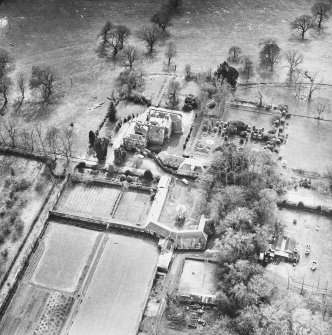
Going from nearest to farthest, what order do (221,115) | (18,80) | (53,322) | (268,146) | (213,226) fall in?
1. (53,322)
2. (213,226)
3. (268,146)
4. (221,115)
5. (18,80)

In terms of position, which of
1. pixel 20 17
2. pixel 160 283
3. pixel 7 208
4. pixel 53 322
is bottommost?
pixel 53 322

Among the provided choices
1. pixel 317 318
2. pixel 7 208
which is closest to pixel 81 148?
pixel 7 208

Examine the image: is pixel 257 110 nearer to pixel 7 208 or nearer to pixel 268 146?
pixel 268 146

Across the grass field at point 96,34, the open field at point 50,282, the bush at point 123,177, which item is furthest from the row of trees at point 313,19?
the open field at point 50,282

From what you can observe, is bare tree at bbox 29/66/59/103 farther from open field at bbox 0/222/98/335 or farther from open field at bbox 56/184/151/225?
open field at bbox 0/222/98/335

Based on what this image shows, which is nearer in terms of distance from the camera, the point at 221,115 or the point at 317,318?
the point at 317,318

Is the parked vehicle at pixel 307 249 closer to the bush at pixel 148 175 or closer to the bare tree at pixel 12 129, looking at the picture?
the bush at pixel 148 175
